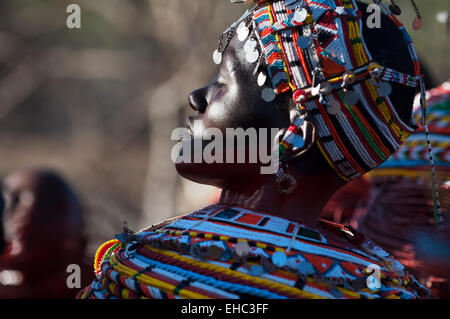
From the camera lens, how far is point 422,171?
348 centimetres

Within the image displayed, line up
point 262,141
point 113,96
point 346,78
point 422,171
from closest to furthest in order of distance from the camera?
1. point 346,78
2. point 262,141
3. point 422,171
4. point 113,96

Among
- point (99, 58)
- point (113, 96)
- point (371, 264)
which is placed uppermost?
point (99, 58)

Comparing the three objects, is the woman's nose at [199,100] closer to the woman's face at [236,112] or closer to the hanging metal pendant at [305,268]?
the woman's face at [236,112]

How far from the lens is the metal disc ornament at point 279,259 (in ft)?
5.74

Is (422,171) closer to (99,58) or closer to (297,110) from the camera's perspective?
(297,110)

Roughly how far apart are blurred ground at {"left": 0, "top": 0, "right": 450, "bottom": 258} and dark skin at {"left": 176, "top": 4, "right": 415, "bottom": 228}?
20.0 ft

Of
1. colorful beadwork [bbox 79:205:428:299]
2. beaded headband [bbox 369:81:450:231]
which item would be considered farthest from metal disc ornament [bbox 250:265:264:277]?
beaded headband [bbox 369:81:450:231]

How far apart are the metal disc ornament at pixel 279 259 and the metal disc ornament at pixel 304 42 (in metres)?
0.74

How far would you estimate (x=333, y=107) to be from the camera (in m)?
1.92

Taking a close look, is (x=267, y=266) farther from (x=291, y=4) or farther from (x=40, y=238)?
(x=40, y=238)

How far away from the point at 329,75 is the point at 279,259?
2.23 ft

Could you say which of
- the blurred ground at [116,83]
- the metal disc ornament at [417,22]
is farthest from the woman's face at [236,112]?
the blurred ground at [116,83]
